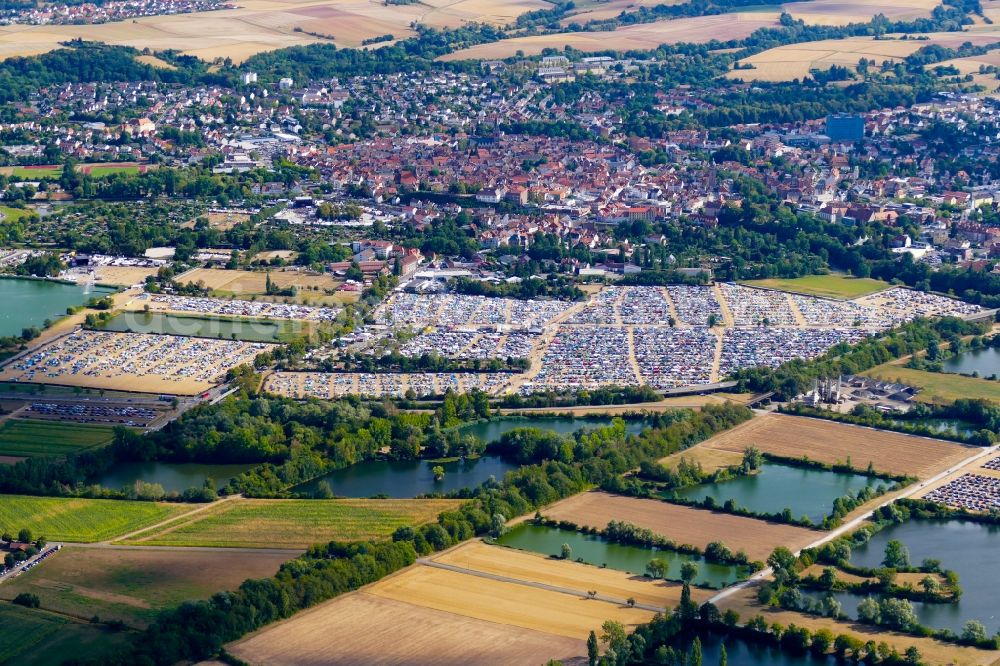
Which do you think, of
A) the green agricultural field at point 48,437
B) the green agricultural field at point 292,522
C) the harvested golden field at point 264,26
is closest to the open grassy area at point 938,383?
the green agricultural field at point 292,522

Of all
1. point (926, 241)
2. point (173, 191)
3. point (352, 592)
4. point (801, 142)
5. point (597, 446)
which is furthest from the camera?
point (801, 142)

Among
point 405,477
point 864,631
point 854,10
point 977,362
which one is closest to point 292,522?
point 405,477

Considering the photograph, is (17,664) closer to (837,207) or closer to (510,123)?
(837,207)

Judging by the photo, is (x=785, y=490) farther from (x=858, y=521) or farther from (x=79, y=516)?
(x=79, y=516)

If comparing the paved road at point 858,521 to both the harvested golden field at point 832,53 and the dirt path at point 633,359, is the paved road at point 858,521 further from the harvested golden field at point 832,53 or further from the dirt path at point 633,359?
the harvested golden field at point 832,53

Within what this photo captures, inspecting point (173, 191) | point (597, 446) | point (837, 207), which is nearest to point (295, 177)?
point (173, 191)
